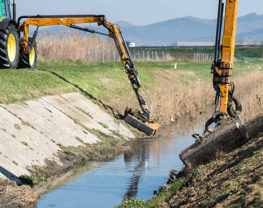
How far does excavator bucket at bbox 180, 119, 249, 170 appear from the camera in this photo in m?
15.2

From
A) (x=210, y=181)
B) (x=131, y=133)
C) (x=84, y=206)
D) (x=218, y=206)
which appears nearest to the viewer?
(x=218, y=206)

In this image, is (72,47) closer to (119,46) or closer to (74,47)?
(74,47)

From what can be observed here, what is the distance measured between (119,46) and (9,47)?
4663mm

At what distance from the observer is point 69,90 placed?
88.7ft

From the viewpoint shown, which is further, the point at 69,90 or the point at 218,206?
the point at 69,90

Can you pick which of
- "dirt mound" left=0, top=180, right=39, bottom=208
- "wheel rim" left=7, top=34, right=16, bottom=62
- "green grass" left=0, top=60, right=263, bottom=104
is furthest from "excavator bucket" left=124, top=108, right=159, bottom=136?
"dirt mound" left=0, top=180, right=39, bottom=208

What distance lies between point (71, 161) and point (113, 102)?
11.0 metres

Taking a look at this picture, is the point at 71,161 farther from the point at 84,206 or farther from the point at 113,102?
the point at 113,102

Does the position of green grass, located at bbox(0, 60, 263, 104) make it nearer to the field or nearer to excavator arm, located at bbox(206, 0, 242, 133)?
the field

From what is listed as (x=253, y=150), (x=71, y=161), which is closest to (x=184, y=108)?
(x=71, y=161)

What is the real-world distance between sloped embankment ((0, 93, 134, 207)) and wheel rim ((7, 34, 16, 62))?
306 cm

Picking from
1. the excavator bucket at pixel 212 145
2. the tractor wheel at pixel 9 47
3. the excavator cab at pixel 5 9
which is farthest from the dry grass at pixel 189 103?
the excavator cab at pixel 5 9

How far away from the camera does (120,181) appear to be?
16188 mm

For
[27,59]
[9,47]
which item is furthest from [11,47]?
[27,59]
